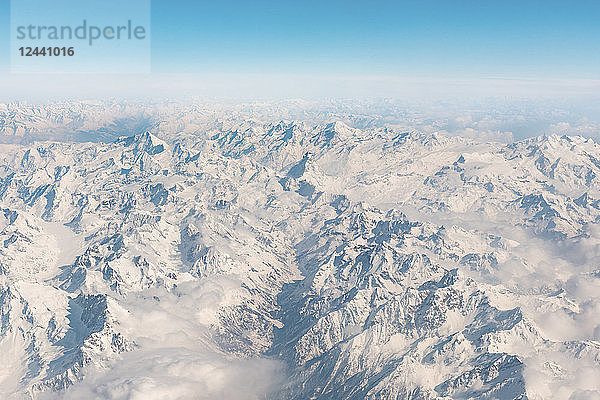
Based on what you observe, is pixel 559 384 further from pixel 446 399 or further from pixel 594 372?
pixel 446 399

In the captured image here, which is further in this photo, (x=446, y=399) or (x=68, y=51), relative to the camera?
(x=446, y=399)

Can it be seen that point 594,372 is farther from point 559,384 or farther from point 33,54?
point 33,54

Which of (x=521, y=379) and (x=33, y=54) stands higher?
(x=33, y=54)

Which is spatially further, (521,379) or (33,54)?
(521,379)

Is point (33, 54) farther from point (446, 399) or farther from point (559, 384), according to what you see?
point (559, 384)

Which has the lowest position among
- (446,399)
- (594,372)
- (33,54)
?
(446,399)

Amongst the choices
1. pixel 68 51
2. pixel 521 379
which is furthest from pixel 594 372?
pixel 68 51

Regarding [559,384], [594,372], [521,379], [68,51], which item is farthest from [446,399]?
[68,51]

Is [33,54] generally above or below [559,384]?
above
